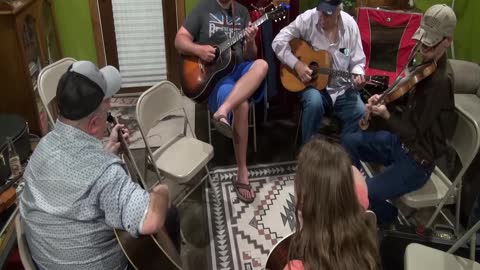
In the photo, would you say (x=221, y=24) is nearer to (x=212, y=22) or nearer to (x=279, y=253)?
(x=212, y=22)

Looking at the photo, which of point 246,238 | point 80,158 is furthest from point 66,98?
point 246,238

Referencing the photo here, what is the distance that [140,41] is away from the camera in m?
3.64

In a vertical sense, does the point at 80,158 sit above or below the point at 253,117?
above

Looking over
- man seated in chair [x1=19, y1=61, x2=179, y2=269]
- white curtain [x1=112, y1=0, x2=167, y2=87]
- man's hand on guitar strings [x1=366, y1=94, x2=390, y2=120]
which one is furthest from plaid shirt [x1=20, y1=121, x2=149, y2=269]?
white curtain [x1=112, y1=0, x2=167, y2=87]

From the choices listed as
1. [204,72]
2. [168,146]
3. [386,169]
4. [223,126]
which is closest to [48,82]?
[168,146]

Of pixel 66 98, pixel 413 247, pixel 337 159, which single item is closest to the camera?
pixel 337 159

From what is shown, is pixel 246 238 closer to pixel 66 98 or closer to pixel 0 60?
pixel 66 98

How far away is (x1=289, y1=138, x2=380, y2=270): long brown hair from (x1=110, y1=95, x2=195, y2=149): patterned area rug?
201 centimetres

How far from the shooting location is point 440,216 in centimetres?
242

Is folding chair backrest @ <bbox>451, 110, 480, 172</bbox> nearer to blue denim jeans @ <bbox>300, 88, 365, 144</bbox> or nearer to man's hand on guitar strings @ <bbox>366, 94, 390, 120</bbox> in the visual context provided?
man's hand on guitar strings @ <bbox>366, 94, 390, 120</bbox>

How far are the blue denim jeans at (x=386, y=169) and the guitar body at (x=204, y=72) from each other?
861 mm

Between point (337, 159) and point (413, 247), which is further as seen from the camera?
point (413, 247)

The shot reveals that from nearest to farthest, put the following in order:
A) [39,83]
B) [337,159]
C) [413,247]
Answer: [337,159]
[413,247]
[39,83]

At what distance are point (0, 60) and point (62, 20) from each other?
800 mm
